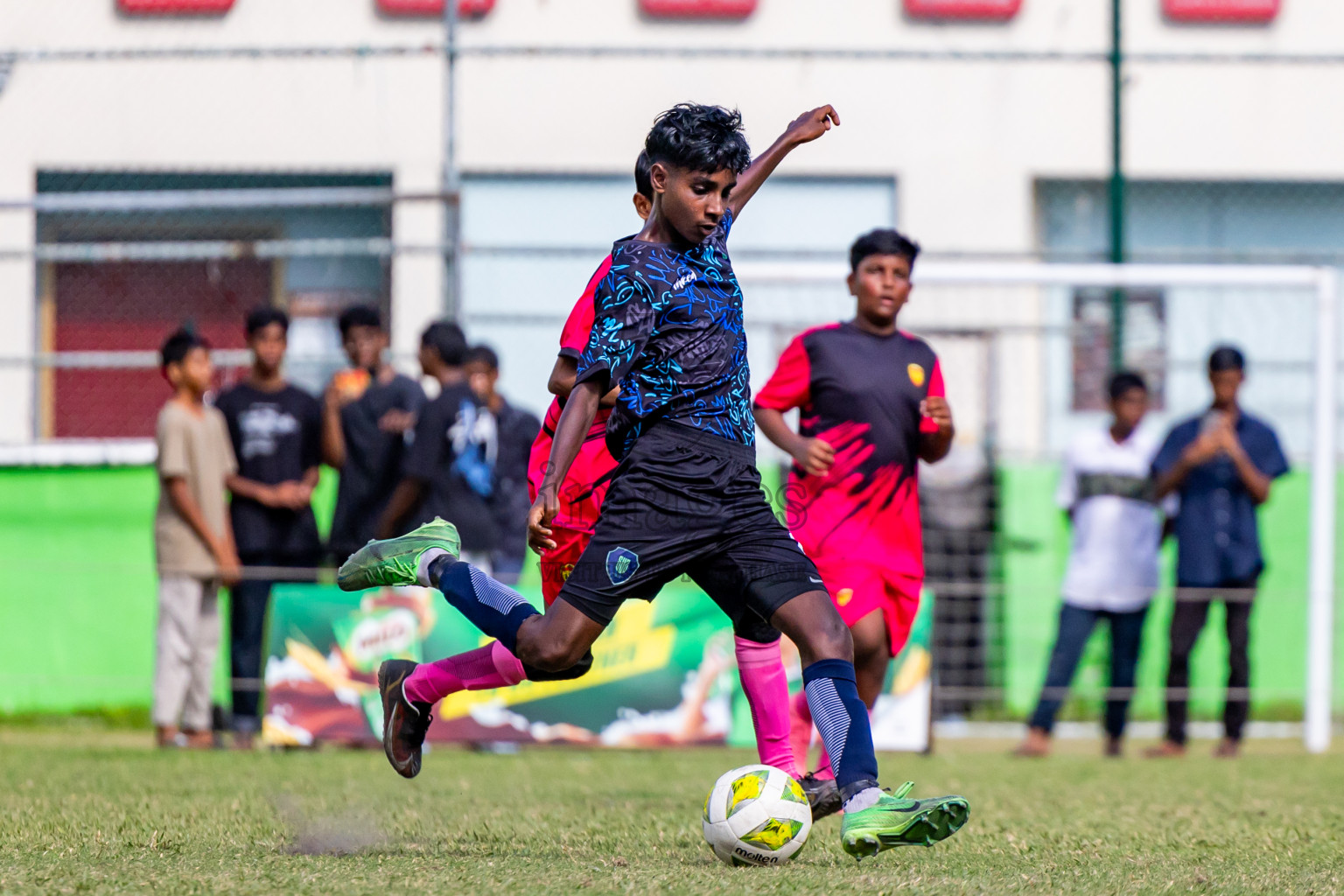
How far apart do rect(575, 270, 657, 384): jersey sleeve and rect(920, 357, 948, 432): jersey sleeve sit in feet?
6.26

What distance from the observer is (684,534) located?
4.20 meters

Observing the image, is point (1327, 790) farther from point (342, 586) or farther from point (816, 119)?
point (342, 586)

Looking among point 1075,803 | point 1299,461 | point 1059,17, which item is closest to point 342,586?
point 1075,803

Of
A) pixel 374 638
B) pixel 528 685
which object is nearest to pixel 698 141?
pixel 528 685

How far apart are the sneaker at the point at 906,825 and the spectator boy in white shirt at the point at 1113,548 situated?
5.26 m

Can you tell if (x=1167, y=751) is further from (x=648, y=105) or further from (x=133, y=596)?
(x=133, y=596)

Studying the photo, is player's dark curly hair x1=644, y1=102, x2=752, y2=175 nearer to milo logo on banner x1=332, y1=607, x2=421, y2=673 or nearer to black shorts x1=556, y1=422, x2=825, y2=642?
black shorts x1=556, y1=422, x2=825, y2=642

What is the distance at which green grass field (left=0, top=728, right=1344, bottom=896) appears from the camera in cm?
385

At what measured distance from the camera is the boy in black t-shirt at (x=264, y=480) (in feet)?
28.9

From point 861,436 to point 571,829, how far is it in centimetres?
172

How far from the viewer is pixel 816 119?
4934 millimetres

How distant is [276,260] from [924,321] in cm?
427

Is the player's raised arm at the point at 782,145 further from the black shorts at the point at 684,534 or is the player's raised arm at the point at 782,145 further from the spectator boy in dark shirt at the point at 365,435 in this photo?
the spectator boy in dark shirt at the point at 365,435

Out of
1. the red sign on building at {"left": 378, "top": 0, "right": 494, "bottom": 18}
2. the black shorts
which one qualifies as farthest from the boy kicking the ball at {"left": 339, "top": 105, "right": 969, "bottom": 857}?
the red sign on building at {"left": 378, "top": 0, "right": 494, "bottom": 18}
